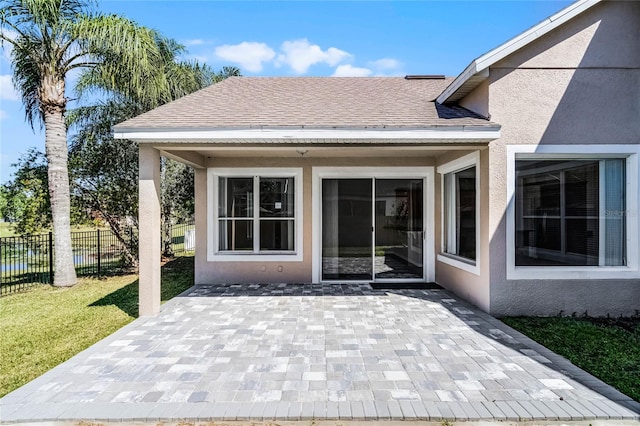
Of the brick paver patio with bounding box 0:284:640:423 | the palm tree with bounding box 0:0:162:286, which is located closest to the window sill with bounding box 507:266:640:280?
the brick paver patio with bounding box 0:284:640:423

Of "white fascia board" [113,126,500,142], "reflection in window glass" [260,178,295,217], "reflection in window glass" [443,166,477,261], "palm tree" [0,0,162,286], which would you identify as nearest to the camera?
"white fascia board" [113,126,500,142]

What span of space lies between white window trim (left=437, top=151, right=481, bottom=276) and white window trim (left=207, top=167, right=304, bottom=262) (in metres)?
3.80

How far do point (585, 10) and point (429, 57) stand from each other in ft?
27.2

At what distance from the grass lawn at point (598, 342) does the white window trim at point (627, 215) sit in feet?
2.81

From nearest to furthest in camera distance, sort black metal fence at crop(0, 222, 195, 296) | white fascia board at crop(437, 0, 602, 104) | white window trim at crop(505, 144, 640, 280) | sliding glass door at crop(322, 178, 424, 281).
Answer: white fascia board at crop(437, 0, 602, 104) < white window trim at crop(505, 144, 640, 280) < sliding glass door at crop(322, 178, 424, 281) < black metal fence at crop(0, 222, 195, 296)

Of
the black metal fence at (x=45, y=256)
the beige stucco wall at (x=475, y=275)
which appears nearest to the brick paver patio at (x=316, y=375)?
the beige stucco wall at (x=475, y=275)

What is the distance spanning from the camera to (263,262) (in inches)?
376

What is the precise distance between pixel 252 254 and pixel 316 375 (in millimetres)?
5703

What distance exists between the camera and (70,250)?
1038 centimetres

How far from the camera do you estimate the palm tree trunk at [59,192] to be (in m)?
9.97

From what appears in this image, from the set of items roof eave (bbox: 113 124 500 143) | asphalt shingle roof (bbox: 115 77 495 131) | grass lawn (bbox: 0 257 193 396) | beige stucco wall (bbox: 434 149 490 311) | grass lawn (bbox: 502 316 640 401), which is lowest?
grass lawn (bbox: 0 257 193 396)

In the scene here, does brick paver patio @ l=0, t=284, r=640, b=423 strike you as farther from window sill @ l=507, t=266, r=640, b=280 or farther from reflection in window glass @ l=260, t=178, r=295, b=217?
reflection in window glass @ l=260, t=178, r=295, b=217

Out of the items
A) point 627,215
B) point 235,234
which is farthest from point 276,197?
point 627,215

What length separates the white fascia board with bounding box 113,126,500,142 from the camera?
21.3 ft
